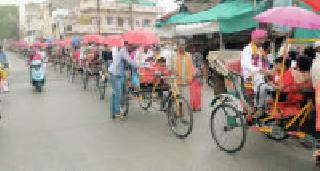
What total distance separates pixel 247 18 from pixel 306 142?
29.8ft

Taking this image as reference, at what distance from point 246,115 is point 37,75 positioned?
11.8 metres

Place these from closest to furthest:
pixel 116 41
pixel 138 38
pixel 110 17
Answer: pixel 138 38, pixel 116 41, pixel 110 17

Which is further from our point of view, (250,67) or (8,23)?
(8,23)

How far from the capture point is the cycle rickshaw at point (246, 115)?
5940mm

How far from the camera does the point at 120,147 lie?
7.36 m

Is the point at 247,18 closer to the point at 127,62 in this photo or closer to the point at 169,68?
the point at 169,68

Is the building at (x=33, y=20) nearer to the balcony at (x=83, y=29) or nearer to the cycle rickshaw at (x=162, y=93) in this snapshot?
the balcony at (x=83, y=29)

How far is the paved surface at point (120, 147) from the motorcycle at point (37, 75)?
593 centimetres

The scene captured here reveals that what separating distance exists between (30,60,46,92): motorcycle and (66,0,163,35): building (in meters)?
44.0

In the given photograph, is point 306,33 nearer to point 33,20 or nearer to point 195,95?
point 195,95

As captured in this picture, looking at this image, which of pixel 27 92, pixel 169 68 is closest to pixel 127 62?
pixel 169 68

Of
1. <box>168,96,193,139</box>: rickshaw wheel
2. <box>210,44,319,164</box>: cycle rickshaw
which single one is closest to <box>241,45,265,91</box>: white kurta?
<box>210,44,319,164</box>: cycle rickshaw

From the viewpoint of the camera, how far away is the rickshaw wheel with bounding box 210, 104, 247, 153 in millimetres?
6637

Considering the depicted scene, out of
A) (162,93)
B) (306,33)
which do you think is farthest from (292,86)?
(306,33)
